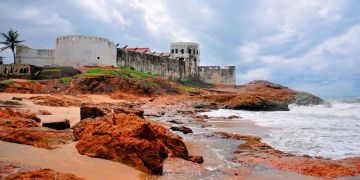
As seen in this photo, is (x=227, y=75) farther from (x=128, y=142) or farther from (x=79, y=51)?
(x=128, y=142)

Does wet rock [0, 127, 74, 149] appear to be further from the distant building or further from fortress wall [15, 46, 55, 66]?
fortress wall [15, 46, 55, 66]

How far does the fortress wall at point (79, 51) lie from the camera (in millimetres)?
49281

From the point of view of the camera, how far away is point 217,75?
74.2 meters

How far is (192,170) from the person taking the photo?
7613 millimetres

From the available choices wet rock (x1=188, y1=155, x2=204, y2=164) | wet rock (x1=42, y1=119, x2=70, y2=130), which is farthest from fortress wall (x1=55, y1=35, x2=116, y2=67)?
wet rock (x1=188, y1=155, x2=204, y2=164)

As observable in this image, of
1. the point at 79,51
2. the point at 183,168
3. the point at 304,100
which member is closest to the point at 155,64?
the point at 79,51

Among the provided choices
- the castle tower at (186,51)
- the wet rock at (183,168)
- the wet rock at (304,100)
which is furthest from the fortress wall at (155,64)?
the wet rock at (183,168)

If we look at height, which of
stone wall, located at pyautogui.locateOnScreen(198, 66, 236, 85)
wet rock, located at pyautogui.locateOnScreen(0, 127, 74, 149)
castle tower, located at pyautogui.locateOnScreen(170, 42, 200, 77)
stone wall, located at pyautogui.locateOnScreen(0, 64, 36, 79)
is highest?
castle tower, located at pyautogui.locateOnScreen(170, 42, 200, 77)

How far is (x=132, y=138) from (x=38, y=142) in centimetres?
197

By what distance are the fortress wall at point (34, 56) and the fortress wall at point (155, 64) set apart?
33.5ft

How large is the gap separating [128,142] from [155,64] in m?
57.0

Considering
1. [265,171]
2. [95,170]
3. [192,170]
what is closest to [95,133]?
[95,170]

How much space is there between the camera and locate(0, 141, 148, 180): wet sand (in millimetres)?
6109

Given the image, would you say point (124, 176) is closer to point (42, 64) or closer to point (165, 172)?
point (165, 172)
